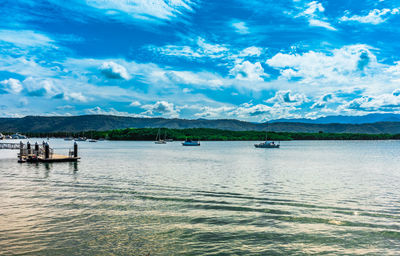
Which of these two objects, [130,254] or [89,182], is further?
[89,182]

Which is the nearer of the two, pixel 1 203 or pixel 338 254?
pixel 338 254

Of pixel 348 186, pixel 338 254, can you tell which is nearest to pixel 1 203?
pixel 338 254

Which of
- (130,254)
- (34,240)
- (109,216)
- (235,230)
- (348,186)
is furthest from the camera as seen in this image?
(348,186)

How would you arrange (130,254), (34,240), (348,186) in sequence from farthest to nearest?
1. (348,186)
2. (34,240)
3. (130,254)

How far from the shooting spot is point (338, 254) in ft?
42.0

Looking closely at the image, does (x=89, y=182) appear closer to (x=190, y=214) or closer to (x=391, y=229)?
(x=190, y=214)

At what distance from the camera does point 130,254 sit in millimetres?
12555

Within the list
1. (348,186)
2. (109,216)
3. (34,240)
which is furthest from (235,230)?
(348,186)

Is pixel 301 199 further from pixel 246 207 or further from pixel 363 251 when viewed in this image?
pixel 363 251

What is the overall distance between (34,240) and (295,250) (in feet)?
36.0

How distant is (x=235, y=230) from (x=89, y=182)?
69.7 ft

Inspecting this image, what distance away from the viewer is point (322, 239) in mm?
14625

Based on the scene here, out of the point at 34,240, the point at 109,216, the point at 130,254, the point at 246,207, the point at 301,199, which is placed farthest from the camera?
the point at 301,199

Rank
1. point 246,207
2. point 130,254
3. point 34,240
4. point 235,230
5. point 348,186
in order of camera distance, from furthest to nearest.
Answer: point 348,186, point 246,207, point 235,230, point 34,240, point 130,254
